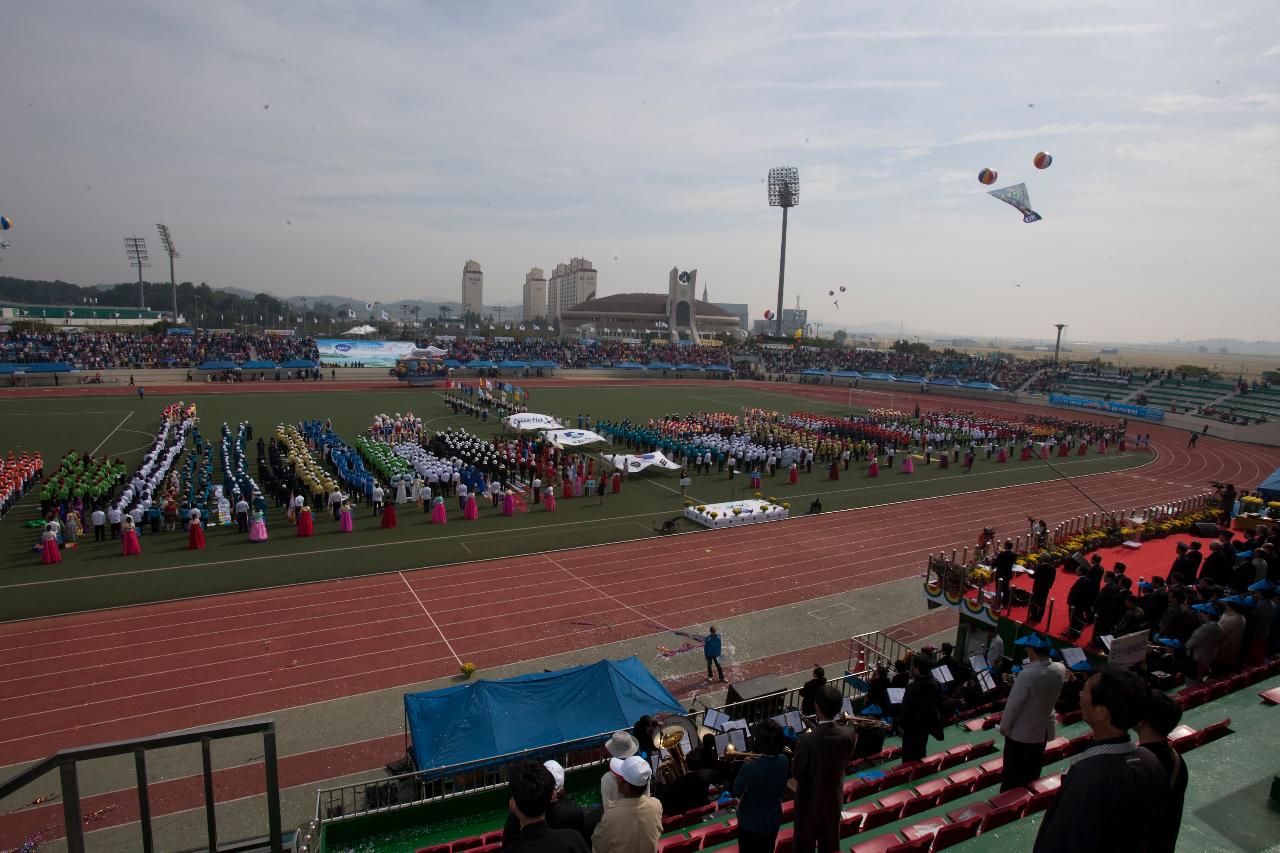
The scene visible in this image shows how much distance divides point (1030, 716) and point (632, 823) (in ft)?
10.8

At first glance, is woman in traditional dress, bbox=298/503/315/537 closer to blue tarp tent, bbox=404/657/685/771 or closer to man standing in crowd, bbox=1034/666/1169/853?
blue tarp tent, bbox=404/657/685/771

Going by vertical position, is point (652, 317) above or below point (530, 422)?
above

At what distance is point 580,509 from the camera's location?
22734 mm

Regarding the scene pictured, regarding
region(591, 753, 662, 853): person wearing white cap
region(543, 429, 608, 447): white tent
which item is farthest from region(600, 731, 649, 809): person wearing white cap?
region(543, 429, 608, 447): white tent

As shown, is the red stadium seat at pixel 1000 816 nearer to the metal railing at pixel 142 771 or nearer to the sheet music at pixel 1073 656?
the sheet music at pixel 1073 656

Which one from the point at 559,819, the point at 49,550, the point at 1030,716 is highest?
the point at 559,819

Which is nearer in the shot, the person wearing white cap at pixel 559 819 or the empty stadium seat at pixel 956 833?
the person wearing white cap at pixel 559 819

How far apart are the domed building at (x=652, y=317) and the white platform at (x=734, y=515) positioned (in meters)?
93.3

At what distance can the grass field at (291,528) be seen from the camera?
1527 centimetres

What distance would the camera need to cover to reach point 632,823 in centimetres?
382

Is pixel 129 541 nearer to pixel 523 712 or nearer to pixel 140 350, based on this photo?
pixel 523 712

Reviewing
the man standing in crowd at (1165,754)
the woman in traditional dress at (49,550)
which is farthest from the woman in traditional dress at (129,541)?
the man standing in crowd at (1165,754)

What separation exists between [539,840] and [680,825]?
3.98 metres

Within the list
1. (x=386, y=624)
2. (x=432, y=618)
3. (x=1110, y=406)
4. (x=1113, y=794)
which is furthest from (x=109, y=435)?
(x=1110, y=406)
